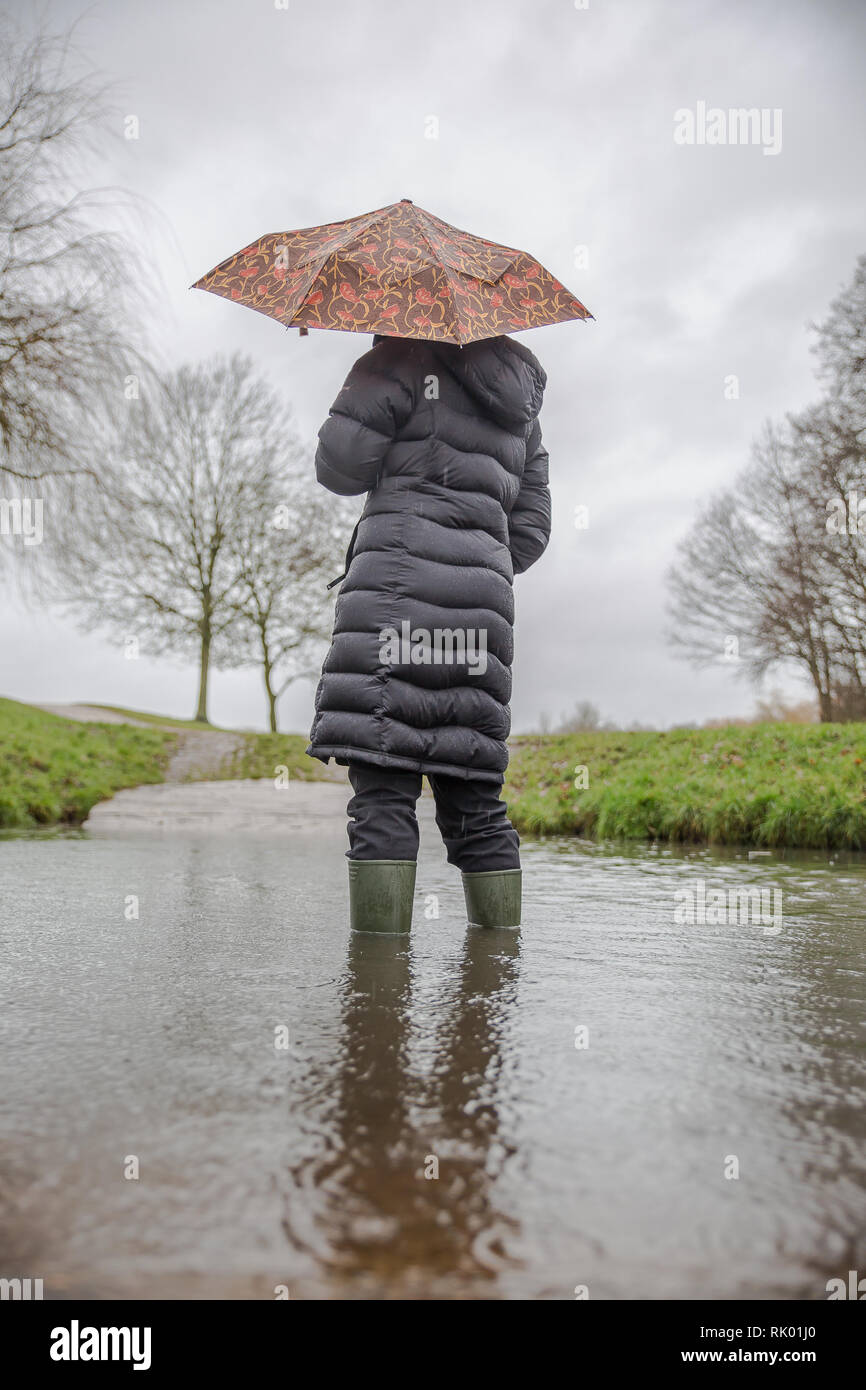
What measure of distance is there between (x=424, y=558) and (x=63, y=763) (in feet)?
29.9

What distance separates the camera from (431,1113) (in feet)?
5.27

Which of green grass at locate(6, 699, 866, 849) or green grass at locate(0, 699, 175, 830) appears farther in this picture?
green grass at locate(0, 699, 175, 830)

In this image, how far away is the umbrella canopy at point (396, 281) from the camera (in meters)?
3.10

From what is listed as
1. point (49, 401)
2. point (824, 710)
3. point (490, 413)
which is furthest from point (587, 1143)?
point (824, 710)

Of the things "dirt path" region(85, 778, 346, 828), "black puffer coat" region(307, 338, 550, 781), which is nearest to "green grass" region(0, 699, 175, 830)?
"dirt path" region(85, 778, 346, 828)

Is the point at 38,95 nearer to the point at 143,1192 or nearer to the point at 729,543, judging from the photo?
the point at 143,1192

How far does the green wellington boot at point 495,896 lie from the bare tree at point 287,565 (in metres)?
19.9

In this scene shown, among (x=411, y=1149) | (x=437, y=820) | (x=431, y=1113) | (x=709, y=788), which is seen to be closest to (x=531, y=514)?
(x=437, y=820)

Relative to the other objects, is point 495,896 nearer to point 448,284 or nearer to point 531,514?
point 531,514

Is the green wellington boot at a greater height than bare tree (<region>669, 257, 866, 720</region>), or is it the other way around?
bare tree (<region>669, 257, 866, 720</region>)

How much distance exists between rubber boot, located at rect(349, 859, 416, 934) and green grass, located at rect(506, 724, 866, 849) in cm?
488

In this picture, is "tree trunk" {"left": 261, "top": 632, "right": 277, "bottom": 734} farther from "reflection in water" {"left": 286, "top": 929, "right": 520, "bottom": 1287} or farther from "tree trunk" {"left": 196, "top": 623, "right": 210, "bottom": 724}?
"reflection in water" {"left": 286, "top": 929, "right": 520, "bottom": 1287}

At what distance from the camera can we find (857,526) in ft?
56.5

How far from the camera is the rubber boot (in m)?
3.14
